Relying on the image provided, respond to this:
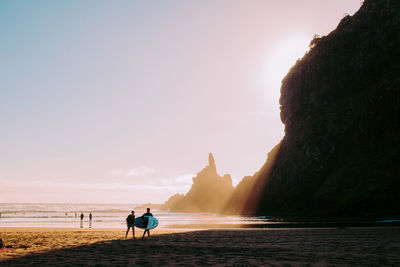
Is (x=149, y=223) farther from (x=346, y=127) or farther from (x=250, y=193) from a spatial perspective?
(x=250, y=193)

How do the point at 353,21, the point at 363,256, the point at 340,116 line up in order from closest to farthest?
the point at 363,256 → the point at 340,116 → the point at 353,21

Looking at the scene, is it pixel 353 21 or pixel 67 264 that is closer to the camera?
pixel 67 264

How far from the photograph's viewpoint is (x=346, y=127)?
78.2 metres

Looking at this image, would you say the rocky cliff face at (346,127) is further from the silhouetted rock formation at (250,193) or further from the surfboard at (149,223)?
the surfboard at (149,223)

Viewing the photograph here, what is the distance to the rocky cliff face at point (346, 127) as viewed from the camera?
214 ft

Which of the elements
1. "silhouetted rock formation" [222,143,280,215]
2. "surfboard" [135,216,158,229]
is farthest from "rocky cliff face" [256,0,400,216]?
"surfboard" [135,216,158,229]

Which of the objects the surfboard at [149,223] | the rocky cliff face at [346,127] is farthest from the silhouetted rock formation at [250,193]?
the surfboard at [149,223]

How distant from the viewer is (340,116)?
8150 centimetres

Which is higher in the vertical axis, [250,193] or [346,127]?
[346,127]

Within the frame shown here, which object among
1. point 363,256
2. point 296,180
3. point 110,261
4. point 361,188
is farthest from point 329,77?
point 110,261

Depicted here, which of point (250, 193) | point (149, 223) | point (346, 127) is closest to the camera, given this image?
point (149, 223)

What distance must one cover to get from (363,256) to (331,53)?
89.6m

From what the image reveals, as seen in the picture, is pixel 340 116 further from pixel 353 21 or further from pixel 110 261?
pixel 110 261

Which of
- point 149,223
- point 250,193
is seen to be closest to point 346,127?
point 250,193
